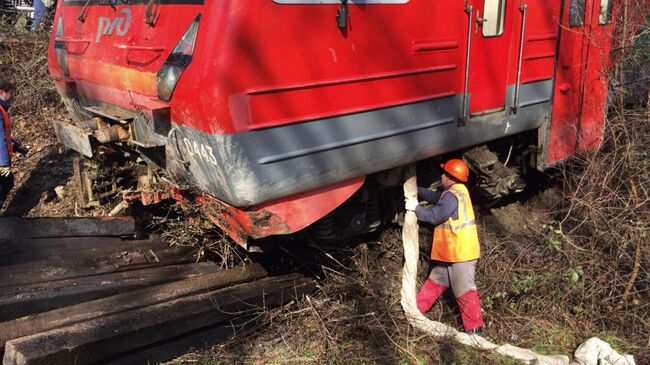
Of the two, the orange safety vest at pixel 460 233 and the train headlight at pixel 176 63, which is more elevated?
the train headlight at pixel 176 63

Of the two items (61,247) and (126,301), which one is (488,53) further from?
(61,247)

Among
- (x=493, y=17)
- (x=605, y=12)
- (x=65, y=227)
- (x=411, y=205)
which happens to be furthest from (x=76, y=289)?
(x=605, y=12)

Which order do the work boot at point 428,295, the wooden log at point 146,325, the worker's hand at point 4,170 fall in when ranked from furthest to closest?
the worker's hand at point 4,170, the work boot at point 428,295, the wooden log at point 146,325

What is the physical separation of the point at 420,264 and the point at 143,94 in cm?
257

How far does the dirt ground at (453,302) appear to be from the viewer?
12.1 feet

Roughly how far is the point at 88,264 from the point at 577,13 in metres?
4.28

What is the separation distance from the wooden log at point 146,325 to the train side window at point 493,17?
7.25 feet

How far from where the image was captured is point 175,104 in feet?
10.4

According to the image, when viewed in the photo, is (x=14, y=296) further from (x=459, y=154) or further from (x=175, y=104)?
(x=459, y=154)

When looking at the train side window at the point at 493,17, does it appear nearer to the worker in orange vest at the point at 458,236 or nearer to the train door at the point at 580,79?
the train door at the point at 580,79

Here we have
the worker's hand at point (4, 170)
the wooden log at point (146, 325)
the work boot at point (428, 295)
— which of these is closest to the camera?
the wooden log at point (146, 325)

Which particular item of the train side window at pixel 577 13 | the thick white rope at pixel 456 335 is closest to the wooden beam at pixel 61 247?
the thick white rope at pixel 456 335

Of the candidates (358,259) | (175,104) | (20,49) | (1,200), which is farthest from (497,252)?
(20,49)

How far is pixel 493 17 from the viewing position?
13.5 feet
